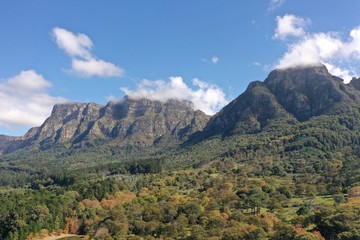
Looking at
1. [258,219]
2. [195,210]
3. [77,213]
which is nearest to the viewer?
[258,219]

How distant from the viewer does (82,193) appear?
17475 cm

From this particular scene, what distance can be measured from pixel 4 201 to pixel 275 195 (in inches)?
4071

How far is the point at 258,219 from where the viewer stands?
103 metres

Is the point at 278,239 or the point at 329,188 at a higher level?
the point at 329,188

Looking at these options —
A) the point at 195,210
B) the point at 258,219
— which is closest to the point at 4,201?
the point at 195,210

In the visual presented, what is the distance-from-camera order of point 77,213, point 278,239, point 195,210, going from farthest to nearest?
1. point 77,213
2. point 195,210
3. point 278,239

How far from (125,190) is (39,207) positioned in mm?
56020

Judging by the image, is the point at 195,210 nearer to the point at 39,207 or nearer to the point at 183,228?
the point at 183,228

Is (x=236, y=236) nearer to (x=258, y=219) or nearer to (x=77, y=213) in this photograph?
(x=258, y=219)

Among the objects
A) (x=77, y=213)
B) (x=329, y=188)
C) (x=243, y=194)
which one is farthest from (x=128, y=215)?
(x=329, y=188)

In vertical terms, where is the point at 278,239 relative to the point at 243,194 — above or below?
below

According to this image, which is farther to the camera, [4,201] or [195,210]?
[4,201]

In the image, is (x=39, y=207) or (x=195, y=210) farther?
(x=39, y=207)

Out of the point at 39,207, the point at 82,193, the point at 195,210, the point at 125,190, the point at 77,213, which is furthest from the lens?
the point at 125,190
